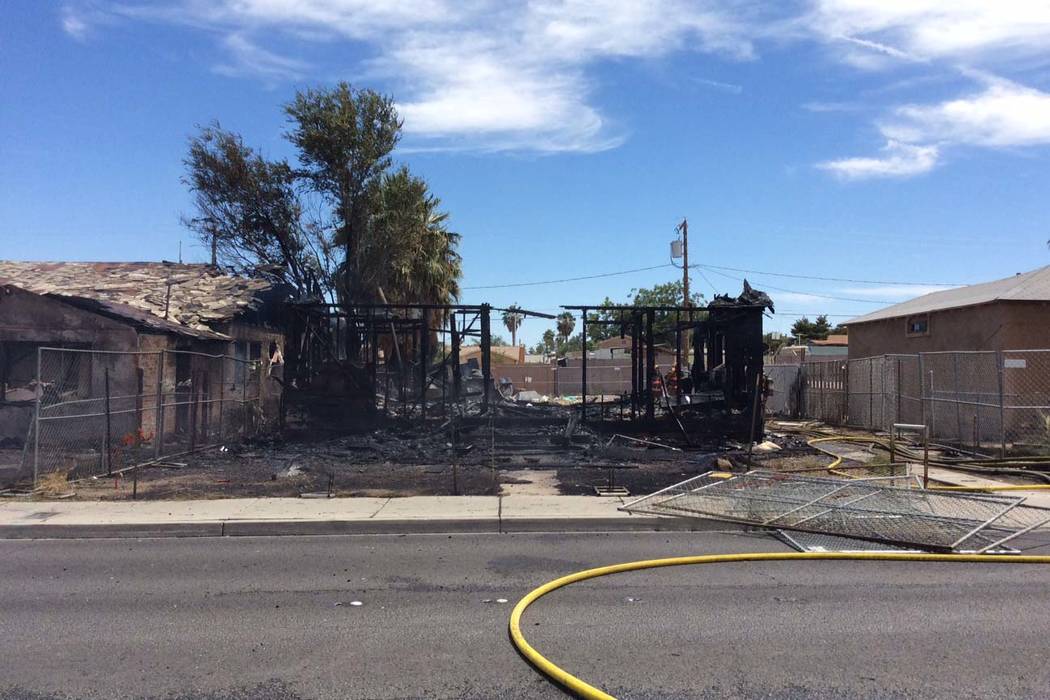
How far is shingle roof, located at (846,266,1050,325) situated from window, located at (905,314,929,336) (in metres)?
0.20

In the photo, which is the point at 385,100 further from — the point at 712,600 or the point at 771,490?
the point at 712,600

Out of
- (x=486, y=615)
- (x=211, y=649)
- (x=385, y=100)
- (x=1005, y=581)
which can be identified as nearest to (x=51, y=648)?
(x=211, y=649)

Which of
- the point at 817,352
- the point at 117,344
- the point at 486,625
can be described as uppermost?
the point at 817,352

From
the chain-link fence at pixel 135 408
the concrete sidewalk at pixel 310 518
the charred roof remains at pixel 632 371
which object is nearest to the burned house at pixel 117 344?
the chain-link fence at pixel 135 408

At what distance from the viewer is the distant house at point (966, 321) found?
2002cm

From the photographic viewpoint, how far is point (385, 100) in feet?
97.6

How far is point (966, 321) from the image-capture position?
851 inches

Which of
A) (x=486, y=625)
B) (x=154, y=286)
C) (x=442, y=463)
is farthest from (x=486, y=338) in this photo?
(x=486, y=625)

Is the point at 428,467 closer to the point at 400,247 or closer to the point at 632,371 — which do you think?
the point at 632,371

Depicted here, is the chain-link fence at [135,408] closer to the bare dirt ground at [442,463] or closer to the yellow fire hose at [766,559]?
the bare dirt ground at [442,463]

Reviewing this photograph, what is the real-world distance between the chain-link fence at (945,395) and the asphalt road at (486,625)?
917 cm

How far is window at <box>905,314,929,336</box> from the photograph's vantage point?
23578 mm

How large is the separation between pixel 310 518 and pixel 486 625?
454cm

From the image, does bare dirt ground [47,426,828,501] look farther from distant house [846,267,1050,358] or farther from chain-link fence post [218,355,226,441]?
distant house [846,267,1050,358]
